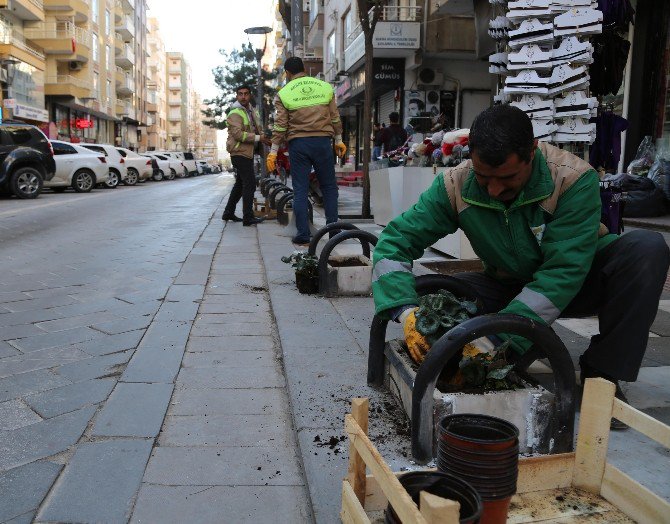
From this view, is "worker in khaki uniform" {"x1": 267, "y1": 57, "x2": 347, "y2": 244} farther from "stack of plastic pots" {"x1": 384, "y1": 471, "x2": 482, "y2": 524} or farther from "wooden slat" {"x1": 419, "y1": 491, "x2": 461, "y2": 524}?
"wooden slat" {"x1": 419, "y1": 491, "x2": 461, "y2": 524}

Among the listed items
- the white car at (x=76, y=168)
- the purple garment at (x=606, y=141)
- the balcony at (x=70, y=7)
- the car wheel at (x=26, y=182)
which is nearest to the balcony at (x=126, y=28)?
the balcony at (x=70, y=7)

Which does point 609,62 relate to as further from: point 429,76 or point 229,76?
point 229,76

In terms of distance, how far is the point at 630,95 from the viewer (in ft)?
36.8

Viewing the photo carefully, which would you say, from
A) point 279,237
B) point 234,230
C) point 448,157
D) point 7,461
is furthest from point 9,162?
point 7,461

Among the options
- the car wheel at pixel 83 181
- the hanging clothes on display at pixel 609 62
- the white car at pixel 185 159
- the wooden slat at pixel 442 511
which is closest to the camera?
the wooden slat at pixel 442 511

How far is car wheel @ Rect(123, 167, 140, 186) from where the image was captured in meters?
29.0

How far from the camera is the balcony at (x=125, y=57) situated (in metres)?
60.1

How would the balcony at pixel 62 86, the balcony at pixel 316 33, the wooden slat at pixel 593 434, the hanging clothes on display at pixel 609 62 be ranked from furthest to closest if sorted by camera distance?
the balcony at pixel 62 86 < the balcony at pixel 316 33 < the hanging clothes on display at pixel 609 62 < the wooden slat at pixel 593 434

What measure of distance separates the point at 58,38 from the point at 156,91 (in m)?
57.7

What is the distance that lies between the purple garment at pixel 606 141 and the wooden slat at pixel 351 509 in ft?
10.5

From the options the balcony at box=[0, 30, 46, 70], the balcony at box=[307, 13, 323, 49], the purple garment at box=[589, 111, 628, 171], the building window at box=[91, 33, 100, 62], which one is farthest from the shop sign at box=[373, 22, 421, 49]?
the building window at box=[91, 33, 100, 62]

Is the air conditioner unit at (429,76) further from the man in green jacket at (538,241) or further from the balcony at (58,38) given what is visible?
the balcony at (58,38)

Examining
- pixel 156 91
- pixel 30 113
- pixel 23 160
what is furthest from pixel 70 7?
pixel 156 91

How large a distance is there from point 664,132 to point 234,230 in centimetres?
703
